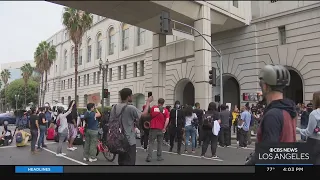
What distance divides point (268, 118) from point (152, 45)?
4.17 feet

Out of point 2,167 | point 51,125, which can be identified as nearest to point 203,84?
point 2,167

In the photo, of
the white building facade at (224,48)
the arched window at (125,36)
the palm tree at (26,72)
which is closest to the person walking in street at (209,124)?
the white building facade at (224,48)

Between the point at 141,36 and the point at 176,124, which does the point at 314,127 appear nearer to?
the point at 141,36

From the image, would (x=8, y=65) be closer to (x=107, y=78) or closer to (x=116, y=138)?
(x=107, y=78)

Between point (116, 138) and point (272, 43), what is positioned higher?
point (272, 43)

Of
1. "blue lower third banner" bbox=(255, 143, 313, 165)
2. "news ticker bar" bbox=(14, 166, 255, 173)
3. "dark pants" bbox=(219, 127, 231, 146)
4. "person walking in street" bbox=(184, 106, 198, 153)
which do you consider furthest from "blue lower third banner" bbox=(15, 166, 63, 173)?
"dark pants" bbox=(219, 127, 231, 146)

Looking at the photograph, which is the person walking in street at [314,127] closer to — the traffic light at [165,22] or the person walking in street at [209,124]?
the traffic light at [165,22]

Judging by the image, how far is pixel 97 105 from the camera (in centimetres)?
264

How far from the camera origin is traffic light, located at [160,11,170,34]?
1.73 meters

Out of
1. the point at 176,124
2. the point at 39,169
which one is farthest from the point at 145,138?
→ the point at 39,169

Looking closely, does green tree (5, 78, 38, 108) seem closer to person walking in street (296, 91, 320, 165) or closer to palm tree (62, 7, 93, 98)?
palm tree (62, 7, 93, 98)

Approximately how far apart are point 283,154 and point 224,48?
1468 mm

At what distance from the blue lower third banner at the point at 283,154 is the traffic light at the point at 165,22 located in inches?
36.1

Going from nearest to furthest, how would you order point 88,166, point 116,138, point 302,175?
point 302,175 < point 88,166 < point 116,138
